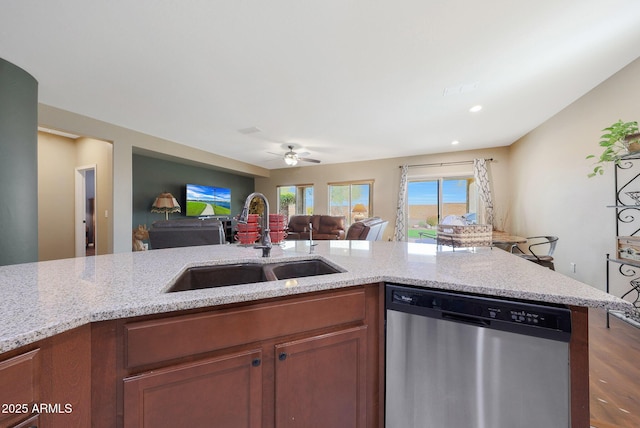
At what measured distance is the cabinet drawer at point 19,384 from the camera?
528 mm

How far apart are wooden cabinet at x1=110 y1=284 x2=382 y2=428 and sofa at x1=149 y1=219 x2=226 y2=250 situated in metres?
1.97

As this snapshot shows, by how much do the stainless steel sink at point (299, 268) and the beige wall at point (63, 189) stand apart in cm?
414

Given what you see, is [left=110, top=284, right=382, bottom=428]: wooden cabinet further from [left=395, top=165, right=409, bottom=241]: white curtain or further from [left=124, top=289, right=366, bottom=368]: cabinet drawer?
[left=395, top=165, right=409, bottom=241]: white curtain

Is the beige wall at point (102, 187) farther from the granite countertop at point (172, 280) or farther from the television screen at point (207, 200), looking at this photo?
the granite countertop at point (172, 280)

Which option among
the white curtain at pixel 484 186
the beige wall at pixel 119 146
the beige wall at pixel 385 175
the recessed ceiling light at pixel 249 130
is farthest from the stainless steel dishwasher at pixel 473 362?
the beige wall at pixel 385 175

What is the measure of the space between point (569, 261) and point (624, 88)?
78.4 inches

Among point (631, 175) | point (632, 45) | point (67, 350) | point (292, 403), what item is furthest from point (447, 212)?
point (67, 350)

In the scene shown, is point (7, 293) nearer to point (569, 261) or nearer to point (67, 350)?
point (67, 350)

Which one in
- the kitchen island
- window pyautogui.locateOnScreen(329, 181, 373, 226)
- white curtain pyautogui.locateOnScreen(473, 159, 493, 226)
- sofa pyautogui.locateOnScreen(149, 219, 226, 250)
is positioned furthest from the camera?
window pyautogui.locateOnScreen(329, 181, 373, 226)

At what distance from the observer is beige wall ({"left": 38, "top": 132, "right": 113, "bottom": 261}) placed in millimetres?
4254

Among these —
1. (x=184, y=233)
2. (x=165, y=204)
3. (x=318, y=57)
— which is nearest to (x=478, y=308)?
(x=318, y=57)

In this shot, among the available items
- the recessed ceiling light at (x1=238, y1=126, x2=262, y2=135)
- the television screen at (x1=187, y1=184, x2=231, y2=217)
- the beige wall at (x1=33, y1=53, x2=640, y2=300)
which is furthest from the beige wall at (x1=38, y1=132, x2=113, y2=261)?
the recessed ceiling light at (x1=238, y1=126, x2=262, y2=135)

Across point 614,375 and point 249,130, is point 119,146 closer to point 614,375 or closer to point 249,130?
point 249,130

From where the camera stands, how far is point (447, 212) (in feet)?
18.7
